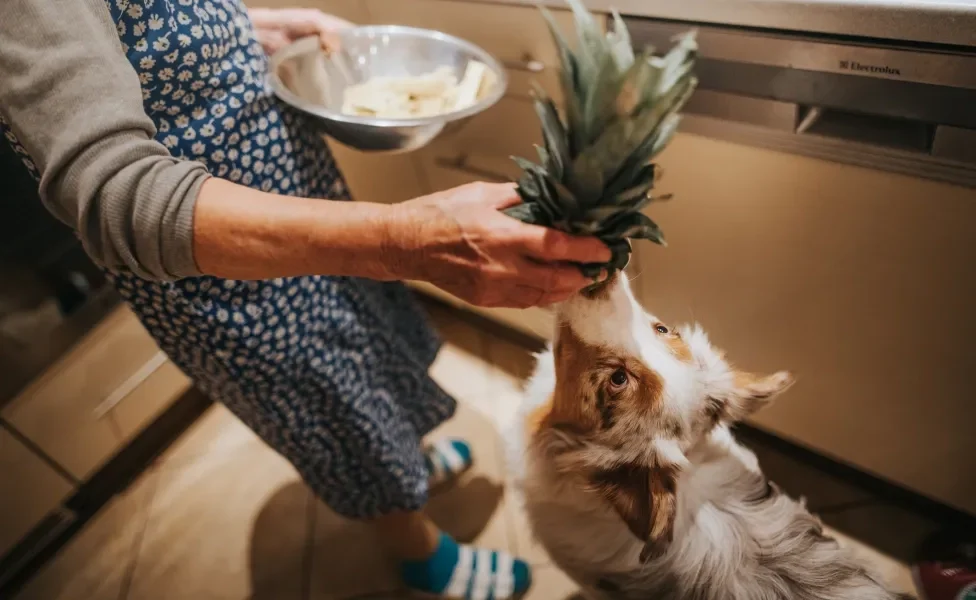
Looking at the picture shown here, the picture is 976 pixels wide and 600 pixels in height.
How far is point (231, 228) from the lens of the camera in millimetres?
637

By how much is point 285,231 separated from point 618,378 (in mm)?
461

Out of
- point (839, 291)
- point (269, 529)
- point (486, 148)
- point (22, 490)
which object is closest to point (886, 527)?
point (839, 291)

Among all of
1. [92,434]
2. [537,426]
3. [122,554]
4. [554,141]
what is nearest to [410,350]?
[537,426]

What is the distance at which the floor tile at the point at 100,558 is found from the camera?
1.49m

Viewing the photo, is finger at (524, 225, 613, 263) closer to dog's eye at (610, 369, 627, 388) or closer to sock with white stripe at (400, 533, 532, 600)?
dog's eye at (610, 369, 627, 388)

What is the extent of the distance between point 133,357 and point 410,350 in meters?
0.78

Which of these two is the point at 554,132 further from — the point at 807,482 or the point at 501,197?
the point at 807,482

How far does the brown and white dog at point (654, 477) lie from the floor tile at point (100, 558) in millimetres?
1104

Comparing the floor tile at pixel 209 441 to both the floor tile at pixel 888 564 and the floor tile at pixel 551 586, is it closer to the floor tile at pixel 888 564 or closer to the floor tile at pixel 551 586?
the floor tile at pixel 551 586

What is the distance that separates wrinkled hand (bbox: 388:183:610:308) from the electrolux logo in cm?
49

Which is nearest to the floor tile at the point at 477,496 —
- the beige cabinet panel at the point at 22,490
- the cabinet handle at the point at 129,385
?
the cabinet handle at the point at 129,385

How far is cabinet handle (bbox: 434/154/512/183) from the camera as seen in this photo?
1413 mm

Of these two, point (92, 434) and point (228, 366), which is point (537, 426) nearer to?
point (228, 366)

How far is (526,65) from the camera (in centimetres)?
114
